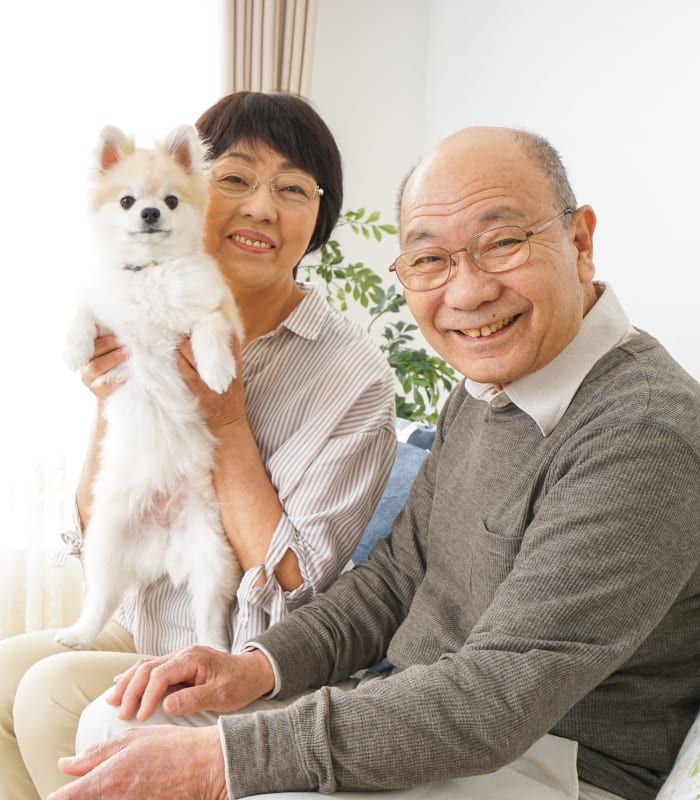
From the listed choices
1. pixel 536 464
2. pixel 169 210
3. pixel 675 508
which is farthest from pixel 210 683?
pixel 169 210

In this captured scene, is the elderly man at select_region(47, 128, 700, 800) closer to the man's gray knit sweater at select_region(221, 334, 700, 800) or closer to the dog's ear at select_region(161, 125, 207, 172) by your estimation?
the man's gray knit sweater at select_region(221, 334, 700, 800)

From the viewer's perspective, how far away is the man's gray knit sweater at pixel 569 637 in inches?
39.2

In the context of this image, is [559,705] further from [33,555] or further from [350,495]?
[33,555]

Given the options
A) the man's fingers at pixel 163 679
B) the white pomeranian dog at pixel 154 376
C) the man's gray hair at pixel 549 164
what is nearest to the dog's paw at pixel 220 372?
the white pomeranian dog at pixel 154 376

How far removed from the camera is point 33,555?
115 inches

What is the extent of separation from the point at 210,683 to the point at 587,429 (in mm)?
660

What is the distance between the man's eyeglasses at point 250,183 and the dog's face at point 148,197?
0.04 m

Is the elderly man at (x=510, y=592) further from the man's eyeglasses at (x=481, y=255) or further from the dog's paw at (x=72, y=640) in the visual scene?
the dog's paw at (x=72, y=640)

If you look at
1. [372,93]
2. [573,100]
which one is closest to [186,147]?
[573,100]

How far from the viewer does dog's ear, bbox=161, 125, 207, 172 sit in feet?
5.40

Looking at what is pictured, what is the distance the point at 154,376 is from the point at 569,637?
0.95 metres

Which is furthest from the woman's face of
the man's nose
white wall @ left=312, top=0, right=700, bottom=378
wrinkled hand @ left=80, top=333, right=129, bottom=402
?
white wall @ left=312, top=0, right=700, bottom=378

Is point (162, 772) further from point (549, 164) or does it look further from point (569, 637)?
point (549, 164)

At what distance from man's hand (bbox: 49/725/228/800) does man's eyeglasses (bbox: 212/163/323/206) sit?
105cm
